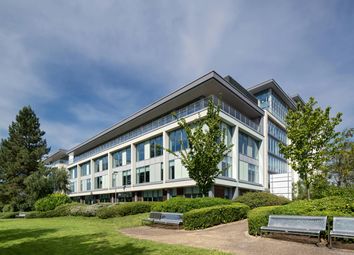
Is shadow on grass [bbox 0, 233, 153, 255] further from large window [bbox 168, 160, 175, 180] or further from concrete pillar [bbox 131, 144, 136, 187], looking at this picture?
concrete pillar [bbox 131, 144, 136, 187]

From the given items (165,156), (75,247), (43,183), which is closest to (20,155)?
(43,183)

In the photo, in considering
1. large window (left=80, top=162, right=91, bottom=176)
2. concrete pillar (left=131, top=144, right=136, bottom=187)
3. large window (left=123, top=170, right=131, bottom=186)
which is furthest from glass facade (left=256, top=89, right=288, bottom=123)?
large window (left=80, top=162, right=91, bottom=176)

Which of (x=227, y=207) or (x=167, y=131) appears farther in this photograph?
(x=167, y=131)

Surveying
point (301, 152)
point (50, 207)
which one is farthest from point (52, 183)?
point (301, 152)

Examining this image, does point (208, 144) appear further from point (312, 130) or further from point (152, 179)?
point (152, 179)

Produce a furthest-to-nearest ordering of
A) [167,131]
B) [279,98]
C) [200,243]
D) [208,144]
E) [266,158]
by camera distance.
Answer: [279,98] → [266,158] → [167,131] → [208,144] → [200,243]

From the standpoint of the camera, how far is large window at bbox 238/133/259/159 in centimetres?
3452

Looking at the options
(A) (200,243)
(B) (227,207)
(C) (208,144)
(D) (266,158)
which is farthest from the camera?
(D) (266,158)

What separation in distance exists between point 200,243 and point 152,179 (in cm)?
2635

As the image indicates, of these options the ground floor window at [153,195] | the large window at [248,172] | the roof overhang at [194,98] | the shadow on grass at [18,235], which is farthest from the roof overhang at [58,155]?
the shadow on grass at [18,235]

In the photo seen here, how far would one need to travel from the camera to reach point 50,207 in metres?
A: 34.5

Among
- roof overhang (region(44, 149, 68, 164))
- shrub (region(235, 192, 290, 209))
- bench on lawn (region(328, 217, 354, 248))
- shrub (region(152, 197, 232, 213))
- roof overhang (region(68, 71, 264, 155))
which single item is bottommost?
shrub (region(235, 192, 290, 209))

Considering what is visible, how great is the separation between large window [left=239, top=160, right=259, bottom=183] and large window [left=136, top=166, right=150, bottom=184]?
39.2ft

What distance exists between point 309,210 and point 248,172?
80.5 ft
